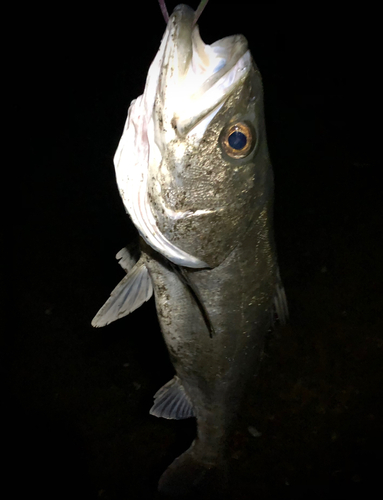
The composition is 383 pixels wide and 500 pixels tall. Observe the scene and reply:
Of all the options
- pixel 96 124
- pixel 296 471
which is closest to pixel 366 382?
pixel 296 471

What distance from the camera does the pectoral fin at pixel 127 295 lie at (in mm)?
1014

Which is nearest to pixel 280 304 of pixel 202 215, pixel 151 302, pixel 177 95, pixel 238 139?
pixel 202 215

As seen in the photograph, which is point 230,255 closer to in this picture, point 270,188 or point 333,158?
point 270,188

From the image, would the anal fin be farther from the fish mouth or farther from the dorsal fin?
the fish mouth

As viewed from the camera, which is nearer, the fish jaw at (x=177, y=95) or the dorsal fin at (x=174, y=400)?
the fish jaw at (x=177, y=95)

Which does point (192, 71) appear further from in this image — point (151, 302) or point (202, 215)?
point (151, 302)

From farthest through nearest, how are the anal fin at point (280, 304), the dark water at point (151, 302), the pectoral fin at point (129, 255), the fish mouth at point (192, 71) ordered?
the dark water at point (151, 302) → the pectoral fin at point (129, 255) → the anal fin at point (280, 304) → the fish mouth at point (192, 71)

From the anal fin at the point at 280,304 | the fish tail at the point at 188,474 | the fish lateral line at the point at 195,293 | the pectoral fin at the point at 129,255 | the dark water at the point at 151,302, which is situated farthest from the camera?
the dark water at the point at 151,302

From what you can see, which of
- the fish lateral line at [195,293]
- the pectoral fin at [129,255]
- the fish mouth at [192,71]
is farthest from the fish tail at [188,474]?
the fish mouth at [192,71]

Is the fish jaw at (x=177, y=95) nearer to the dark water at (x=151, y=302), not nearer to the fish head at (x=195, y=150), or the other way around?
the fish head at (x=195, y=150)

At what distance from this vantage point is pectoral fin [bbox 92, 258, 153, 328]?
1.01 m

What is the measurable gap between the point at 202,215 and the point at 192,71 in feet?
0.96

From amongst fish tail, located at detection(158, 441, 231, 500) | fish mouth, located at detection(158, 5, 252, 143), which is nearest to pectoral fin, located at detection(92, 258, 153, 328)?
fish mouth, located at detection(158, 5, 252, 143)

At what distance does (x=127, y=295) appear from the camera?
103 cm
